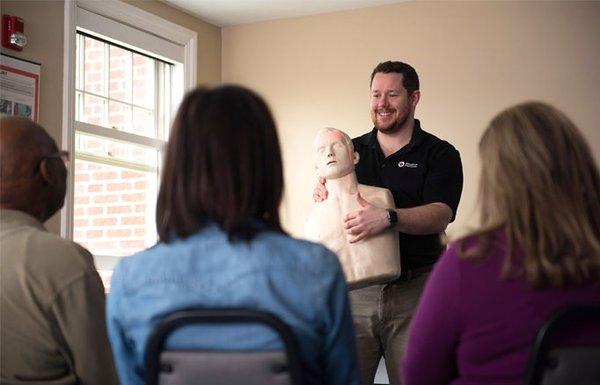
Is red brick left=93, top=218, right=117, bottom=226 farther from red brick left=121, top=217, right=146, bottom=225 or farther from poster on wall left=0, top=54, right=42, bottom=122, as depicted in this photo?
poster on wall left=0, top=54, right=42, bottom=122

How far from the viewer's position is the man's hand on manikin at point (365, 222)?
2.47m

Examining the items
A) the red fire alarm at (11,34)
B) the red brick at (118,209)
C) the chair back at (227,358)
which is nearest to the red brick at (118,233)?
the red brick at (118,209)

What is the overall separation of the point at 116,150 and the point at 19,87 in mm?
947

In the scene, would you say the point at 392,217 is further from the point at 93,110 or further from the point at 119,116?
the point at 119,116

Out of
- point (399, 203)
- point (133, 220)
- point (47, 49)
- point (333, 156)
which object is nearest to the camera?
point (333, 156)

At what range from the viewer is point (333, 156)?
2588 millimetres

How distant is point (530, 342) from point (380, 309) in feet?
4.37

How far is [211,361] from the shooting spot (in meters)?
1.28

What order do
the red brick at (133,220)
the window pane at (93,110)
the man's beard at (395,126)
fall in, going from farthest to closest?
the red brick at (133,220), the window pane at (93,110), the man's beard at (395,126)

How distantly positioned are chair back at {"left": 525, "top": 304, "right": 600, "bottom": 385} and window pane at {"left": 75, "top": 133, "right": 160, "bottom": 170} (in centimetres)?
367

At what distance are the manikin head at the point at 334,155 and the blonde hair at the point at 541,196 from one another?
3.78 ft

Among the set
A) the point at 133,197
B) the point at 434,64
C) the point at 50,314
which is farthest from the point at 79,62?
the point at 50,314

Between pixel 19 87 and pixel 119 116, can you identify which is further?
pixel 119 116

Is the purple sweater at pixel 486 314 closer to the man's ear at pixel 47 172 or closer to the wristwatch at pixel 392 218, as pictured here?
the man's ear at pixel 47 172
